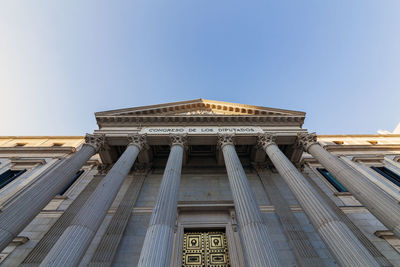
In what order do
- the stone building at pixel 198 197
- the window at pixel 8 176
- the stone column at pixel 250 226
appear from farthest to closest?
the window at pixel 8 176
the stone building at pixel 198 197
the stone column at pixel 250 226

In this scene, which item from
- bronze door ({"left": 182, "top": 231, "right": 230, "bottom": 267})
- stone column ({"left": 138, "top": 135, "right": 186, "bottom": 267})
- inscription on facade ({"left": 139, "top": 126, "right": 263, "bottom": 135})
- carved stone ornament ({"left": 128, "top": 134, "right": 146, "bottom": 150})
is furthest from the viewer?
inscription on facade ({"left": 139, "top": 126, "right": 263, "bottom": 135})

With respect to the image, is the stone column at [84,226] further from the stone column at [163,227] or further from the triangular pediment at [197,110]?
the triangular pediment at [197,110]

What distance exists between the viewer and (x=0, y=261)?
9.74m

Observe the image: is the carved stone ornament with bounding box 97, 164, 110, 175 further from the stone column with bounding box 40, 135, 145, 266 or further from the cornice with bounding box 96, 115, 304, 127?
the stone column with bounding box 40, 135, 145, 266

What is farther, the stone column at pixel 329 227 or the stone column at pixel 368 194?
the stone column at pixel 368 194

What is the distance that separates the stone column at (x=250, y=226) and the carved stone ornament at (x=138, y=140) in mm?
6560

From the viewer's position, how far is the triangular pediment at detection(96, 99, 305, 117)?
1656 centimetres

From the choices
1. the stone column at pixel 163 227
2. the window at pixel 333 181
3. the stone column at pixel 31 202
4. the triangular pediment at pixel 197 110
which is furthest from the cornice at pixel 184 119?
the window at pixel 333 181

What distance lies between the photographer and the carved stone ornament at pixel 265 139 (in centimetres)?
1406

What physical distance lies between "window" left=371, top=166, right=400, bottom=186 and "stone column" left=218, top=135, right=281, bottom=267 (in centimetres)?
1361

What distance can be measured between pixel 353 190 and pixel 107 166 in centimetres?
1688

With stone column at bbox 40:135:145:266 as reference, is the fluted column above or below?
above

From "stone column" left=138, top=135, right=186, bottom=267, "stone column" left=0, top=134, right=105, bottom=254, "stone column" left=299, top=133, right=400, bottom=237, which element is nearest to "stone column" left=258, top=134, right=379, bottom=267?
"stone column" left=299, top=133, right=400, bottom=237

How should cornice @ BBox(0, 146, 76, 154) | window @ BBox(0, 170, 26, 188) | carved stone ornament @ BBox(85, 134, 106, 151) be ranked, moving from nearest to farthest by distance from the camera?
carved stone ornament @ BBox(85, 134, 106, 151), window @ BBox(0, 170, 26, 188), cornice @ BBox(0, 146, 76, 154)
